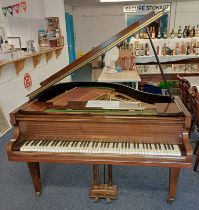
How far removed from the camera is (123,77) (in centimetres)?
387

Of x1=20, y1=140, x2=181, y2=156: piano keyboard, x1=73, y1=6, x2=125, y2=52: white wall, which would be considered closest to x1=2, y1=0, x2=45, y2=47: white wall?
x1=20, y1=140, x2=181, y2=156: piano keyboard

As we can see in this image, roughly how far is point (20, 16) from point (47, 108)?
3.48 meters

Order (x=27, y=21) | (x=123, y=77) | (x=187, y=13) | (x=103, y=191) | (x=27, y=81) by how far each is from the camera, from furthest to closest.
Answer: (x=187, y=13) < (x=27, y=21) < (x=27, y=81) < (x=123, y=77) < (x=103, y=191)

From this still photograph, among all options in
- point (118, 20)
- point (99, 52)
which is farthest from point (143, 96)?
point (118, 20)

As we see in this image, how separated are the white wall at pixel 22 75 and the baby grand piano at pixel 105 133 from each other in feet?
7.28

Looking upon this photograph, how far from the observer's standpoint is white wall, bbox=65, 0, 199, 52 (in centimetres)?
948

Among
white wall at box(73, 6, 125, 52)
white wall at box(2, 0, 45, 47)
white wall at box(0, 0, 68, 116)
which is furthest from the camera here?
white wall at box(73, 6, 125, 52)

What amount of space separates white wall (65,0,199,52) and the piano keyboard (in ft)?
29.4

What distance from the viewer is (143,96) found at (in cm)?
221

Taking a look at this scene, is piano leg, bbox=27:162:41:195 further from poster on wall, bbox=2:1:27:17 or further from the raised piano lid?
poster on wall, bbox=2:1:27:17

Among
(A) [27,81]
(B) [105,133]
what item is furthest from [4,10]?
(B) [105,133]

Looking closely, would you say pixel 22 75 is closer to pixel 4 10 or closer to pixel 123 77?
pixel 4 10

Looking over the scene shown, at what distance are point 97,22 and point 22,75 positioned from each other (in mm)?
6614

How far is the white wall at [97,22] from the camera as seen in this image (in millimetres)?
→ 9477
